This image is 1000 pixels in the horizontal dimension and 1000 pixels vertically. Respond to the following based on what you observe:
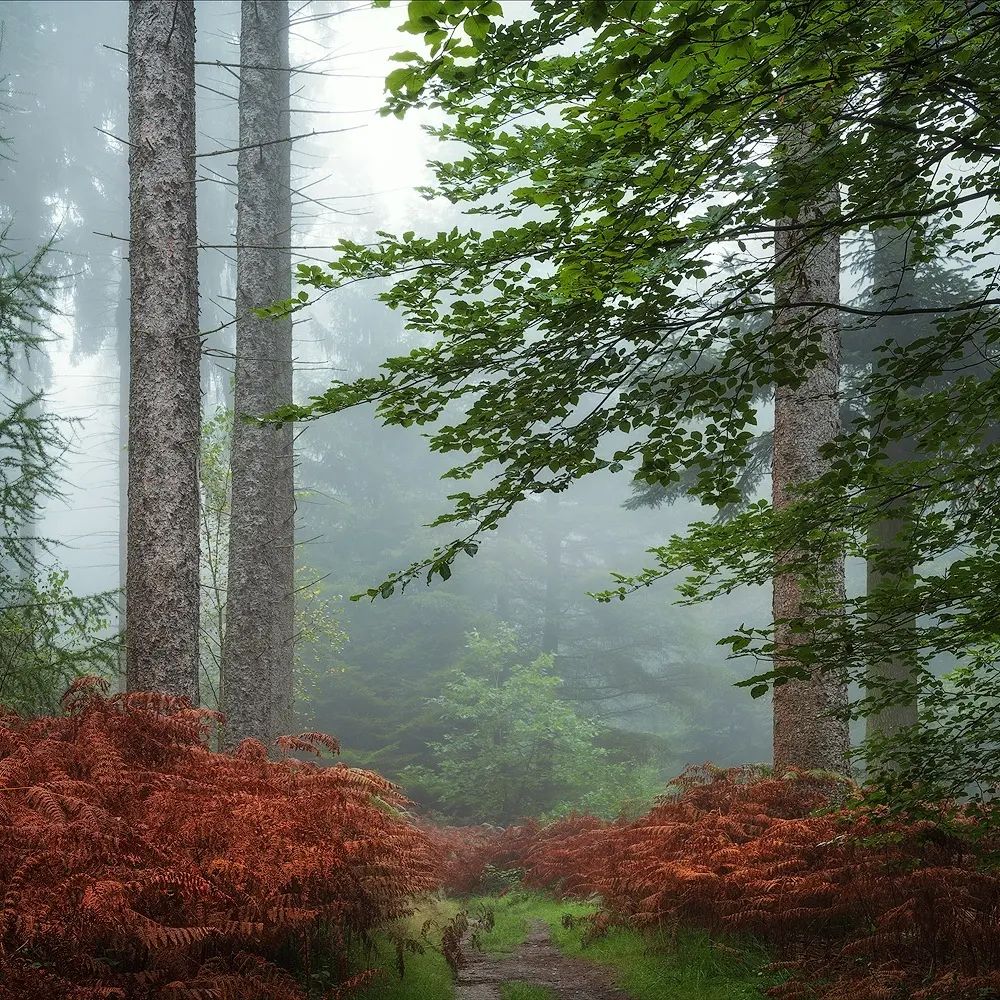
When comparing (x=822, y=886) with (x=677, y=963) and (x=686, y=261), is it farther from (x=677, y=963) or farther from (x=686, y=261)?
(x=686, y=261)

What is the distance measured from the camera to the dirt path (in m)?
5.86

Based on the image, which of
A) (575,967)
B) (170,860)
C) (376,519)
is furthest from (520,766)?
(170,860)

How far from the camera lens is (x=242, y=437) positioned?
9828 mm

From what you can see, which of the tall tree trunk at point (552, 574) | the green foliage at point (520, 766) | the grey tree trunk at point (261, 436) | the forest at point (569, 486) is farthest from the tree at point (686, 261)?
the tall tree trunk at point (552, 574)

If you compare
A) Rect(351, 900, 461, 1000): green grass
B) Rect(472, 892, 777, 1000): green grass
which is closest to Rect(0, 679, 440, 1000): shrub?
Rect(351, 900, 461, 1000): green grass

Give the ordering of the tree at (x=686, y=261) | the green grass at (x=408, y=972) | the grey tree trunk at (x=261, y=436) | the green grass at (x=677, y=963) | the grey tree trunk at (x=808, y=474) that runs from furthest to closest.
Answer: the grey tree trunk at (x=261, y=436) → the grey tree trunk at (x=808, y=474) → the green grass at (x=677, y=963) → the green grass at (x=408, y=972) → the tree at (x=686, y=261)

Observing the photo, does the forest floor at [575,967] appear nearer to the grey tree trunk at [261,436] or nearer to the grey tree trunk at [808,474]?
the grey tree trunk at [808,474]

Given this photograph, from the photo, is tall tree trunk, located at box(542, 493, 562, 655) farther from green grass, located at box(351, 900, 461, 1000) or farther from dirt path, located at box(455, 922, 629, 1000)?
green grass, located at box(351, 900, 461, 1000)

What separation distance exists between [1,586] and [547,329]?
23.1 ft

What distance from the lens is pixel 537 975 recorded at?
658 cm

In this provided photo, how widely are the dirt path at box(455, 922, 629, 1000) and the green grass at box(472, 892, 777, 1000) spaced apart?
0.35 ft

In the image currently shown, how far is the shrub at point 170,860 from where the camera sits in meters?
2.91

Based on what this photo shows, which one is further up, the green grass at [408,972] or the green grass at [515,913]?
the green grass at [408,972]

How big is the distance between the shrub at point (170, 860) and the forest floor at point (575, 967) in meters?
0.96
